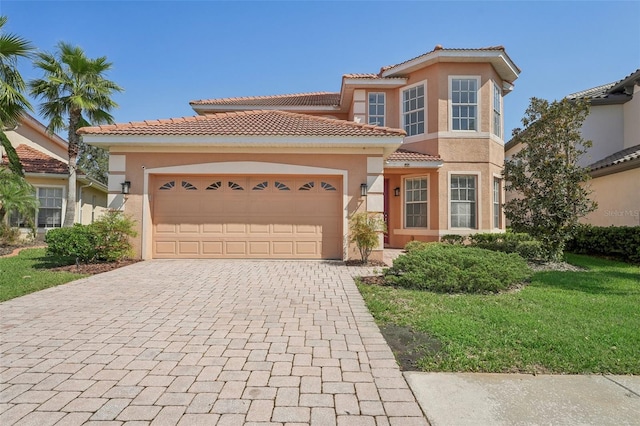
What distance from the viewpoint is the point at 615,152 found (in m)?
15.0

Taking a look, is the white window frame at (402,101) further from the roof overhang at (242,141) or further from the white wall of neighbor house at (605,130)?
the white wall of neighbor house at (605,130)

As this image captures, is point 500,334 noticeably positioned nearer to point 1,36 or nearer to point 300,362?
point 300,362

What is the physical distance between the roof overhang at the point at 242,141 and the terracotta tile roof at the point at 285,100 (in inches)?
300

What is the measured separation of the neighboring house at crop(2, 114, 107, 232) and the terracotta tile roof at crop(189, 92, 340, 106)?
6.77m

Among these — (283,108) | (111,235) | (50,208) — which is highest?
(283,108)

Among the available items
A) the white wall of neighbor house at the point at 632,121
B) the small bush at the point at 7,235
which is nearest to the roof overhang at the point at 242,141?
the small bush at the point at 7,235

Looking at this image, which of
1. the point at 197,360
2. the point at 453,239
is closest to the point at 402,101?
the point at 453,239

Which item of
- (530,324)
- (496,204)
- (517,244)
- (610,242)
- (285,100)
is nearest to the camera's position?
(530,324)

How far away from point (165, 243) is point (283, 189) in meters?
3.91

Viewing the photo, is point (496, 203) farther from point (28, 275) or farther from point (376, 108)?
point (28, 275)

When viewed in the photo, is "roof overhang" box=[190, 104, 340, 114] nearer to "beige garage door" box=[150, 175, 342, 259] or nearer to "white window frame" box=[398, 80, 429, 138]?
"white window frame" box=[398, 80, 429, 138]

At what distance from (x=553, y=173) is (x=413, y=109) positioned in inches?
233

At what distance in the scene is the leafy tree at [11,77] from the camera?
11344mm

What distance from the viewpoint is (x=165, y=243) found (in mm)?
10180
